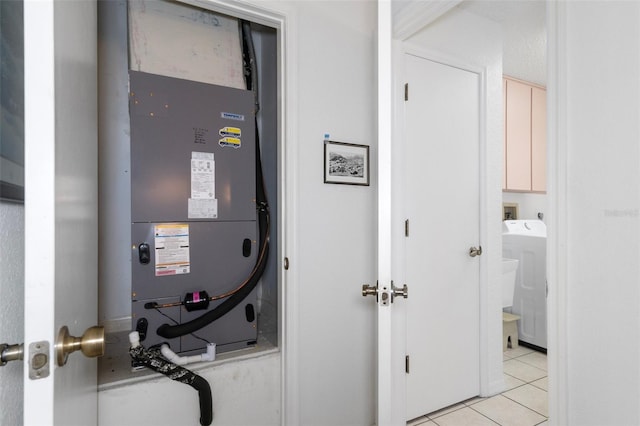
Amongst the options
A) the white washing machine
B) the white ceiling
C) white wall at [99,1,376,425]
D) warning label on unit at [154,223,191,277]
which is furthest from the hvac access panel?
the white washing machine

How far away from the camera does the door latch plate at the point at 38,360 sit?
506 mm

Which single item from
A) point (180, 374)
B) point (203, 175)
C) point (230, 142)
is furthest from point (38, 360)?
point (230, 142)

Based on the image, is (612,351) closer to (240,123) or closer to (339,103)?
(339,103)

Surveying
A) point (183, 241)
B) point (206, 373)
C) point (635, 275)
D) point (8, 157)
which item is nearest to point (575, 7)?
point (635, 275)

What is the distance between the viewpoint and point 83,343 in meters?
0.63

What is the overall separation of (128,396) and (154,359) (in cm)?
16

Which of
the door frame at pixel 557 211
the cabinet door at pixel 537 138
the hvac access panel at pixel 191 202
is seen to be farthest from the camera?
the cabinet door at pixel 537 138

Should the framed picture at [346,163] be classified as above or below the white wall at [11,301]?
above

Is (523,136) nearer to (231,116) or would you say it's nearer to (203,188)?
(231,116)

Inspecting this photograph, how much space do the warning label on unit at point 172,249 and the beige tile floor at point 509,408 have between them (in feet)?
5.20

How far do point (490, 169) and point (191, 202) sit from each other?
190cm

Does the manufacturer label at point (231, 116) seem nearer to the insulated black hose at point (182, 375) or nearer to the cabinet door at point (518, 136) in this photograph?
the insulated black hose at point (182, 375)

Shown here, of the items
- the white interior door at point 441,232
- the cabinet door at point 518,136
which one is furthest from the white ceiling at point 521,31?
the white interior door at point 441,232

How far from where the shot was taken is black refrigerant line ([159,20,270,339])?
1.59m
